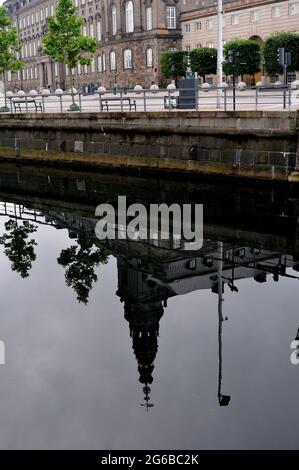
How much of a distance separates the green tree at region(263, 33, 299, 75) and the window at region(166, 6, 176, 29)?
34127 millimetres

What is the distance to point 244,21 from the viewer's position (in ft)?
238

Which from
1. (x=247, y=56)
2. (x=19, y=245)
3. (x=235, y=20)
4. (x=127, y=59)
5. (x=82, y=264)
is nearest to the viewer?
(x=82, y=264)

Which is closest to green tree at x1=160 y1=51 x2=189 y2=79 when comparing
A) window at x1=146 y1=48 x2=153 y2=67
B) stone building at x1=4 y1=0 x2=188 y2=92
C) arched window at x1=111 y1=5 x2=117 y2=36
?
stone building at x1=4 y1=0 x2=188 y2=92

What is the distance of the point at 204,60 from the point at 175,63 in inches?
406

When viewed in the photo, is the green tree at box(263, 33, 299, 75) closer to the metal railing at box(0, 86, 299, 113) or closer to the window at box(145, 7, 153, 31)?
the metal railing at box(0, 86, 299, 113)

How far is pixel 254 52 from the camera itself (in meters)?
60.5

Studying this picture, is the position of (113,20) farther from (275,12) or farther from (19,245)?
(19,245)

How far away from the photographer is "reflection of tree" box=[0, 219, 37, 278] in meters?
16.5

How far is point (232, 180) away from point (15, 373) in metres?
15.6

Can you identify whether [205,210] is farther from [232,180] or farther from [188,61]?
[188,61]

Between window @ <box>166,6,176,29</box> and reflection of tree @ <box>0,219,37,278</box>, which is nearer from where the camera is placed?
reflection of tree @ <box>0,219,37,278</box>

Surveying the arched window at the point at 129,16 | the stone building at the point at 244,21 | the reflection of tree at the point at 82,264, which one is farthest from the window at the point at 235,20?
the reflection of tree at the point at 82,264

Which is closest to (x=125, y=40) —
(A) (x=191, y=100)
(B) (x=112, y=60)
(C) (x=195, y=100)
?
(B) (x=112, y=60)

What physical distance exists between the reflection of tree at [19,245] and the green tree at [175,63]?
54.7 metres
